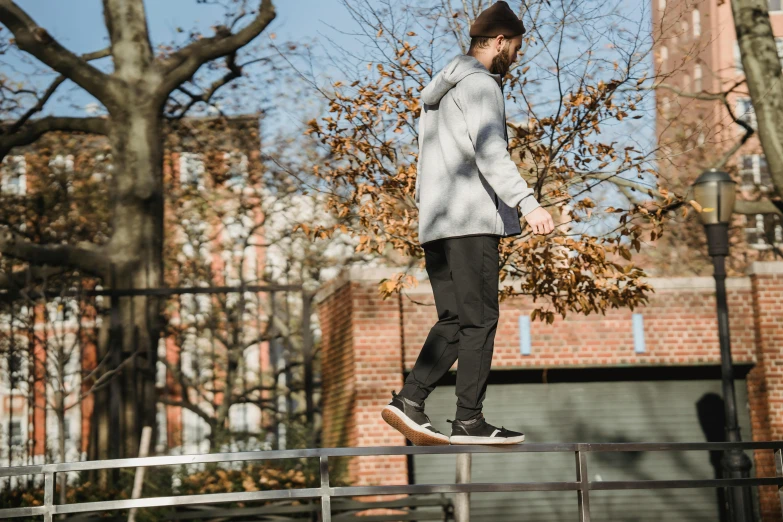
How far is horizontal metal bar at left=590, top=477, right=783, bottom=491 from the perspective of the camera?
577 cm

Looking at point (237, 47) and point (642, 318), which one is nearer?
point (237, 47)

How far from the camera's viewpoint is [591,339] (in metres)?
17.4

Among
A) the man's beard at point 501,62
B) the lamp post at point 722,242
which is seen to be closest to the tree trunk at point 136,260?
the lamp post at point 722,242

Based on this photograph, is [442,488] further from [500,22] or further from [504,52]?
[500,22]

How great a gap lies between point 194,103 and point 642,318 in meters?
8.16

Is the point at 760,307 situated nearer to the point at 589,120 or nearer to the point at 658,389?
the point at 658,389

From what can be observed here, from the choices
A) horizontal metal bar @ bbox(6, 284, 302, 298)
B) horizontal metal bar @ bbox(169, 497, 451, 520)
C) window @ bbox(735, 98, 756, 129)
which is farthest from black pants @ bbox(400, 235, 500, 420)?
horizontal metal bar @ bbox(6, 284, 302, 298)

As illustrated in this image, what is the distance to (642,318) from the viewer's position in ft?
57.8

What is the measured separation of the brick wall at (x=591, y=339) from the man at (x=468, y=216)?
10927 millimetres

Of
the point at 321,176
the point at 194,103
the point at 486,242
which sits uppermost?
the point at 194,103

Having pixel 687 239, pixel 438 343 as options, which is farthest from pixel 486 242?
pixel 687 239

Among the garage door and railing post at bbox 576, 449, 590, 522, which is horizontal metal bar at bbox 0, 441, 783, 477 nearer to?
railing post at bbox 576, 449, 590, 522

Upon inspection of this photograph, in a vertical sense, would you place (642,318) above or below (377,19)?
below

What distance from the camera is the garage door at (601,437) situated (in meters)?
17.0
